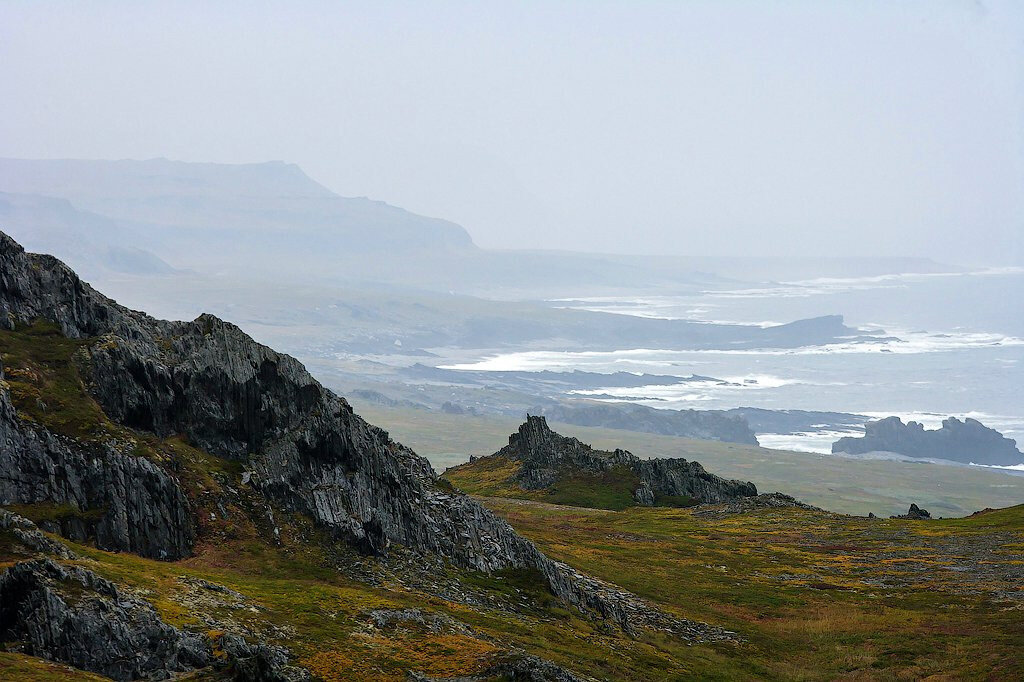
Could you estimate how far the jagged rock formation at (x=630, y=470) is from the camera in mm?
135625

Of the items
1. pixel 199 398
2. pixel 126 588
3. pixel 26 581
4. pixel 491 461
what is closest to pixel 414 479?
pixel 199 398

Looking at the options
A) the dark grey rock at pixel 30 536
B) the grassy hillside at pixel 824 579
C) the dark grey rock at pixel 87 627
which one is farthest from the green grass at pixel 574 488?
the dark grey rock at pixel 87 627

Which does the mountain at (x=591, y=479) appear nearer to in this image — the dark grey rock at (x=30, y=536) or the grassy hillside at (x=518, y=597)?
the grassy hillside at (x=518, y=597)

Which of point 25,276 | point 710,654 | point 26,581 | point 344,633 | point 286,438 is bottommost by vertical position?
point 710,654

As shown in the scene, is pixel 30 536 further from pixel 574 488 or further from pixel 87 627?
pixel 574 488

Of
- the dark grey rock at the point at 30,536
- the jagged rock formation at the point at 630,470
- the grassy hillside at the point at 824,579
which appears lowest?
the grassy hillside at the point at 824,579

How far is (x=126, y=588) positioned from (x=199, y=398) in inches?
874

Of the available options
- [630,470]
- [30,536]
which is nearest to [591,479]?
[630,470]

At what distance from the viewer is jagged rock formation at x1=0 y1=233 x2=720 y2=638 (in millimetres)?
57844

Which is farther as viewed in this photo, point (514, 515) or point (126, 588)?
point (514, 515)

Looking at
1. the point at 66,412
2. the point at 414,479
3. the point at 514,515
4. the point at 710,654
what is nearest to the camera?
the point at 66,412

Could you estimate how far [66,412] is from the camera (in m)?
52.0

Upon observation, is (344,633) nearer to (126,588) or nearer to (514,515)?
(126,588)

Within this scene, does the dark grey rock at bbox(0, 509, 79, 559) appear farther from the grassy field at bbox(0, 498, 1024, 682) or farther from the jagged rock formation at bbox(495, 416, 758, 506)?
the jagged rock formation at bbox(495, 416, 758, 506)
